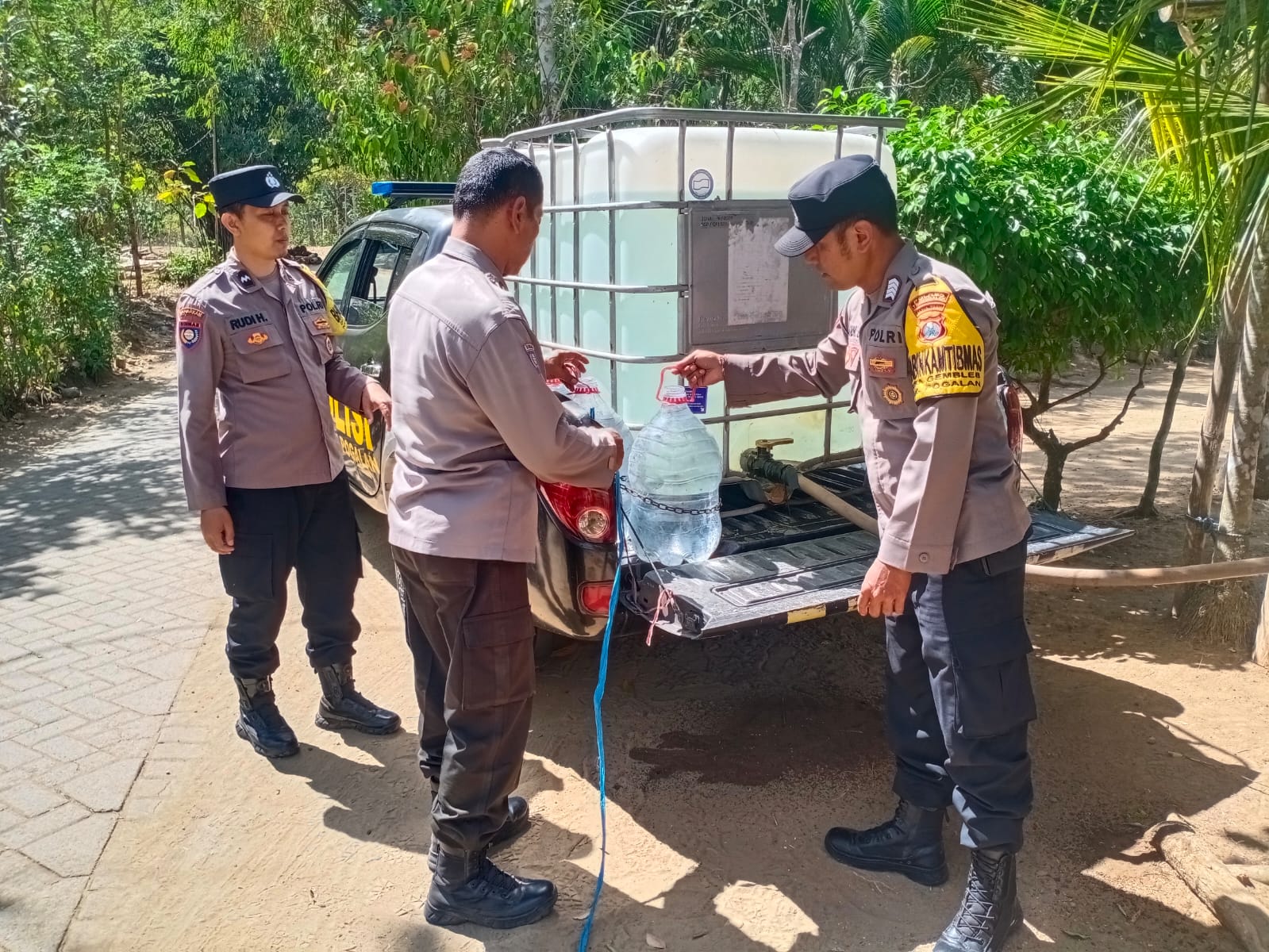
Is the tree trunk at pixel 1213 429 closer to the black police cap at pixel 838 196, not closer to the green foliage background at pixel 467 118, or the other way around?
the green foliage background at pixel 467 118

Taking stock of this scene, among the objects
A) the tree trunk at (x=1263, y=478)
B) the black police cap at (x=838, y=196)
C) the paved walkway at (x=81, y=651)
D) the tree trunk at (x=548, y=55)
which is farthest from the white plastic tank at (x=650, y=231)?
the tree trunk at (x=548, y=55)

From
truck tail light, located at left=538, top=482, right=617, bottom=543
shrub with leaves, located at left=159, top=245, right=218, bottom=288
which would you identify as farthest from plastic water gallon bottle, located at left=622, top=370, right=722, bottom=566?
shrub with leaves, located at left=159, top=245, right=218, bottom=288

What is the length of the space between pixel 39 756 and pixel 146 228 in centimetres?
1386

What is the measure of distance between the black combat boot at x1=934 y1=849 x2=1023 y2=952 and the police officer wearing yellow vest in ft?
7.09

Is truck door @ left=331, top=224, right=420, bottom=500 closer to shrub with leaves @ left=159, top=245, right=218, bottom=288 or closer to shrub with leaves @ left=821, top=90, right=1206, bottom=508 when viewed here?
shrub with leaves @ left=821, top=90, right=1206, bottom=508

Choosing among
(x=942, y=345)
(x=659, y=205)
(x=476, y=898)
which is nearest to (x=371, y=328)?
(x=659, y=205)

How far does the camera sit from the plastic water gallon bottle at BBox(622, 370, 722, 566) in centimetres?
327

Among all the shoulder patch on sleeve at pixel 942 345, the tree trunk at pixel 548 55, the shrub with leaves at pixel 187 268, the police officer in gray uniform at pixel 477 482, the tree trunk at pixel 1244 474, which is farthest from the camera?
the shrub with leaves at pixel 187 268

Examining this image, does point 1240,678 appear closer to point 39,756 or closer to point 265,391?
point 265,391

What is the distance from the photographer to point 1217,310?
4969mm

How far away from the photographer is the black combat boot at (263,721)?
350cm

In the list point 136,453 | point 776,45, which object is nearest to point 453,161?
point 136,453

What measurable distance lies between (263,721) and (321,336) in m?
1.34

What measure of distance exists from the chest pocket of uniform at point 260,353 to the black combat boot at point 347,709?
41.8 inches
